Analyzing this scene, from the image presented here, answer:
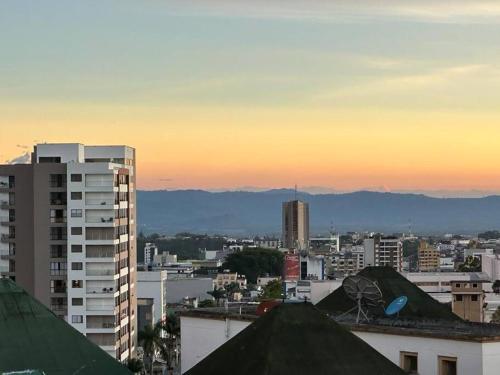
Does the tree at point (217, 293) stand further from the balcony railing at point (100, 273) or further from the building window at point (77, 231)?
the building window at point (77, 231)

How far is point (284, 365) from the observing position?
73.6 feet

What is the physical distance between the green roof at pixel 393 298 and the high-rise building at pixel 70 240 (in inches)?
1271

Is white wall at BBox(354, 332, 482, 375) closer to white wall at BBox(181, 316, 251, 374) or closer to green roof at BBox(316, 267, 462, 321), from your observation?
green roof at BBox(316, 267, 462, 321)

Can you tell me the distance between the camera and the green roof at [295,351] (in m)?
22.5

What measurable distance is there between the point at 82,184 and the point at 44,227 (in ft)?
11.9

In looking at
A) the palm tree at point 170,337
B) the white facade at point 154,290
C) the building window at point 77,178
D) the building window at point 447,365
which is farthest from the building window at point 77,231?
the white facade at point 154,290

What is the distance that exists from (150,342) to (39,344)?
58.1 m

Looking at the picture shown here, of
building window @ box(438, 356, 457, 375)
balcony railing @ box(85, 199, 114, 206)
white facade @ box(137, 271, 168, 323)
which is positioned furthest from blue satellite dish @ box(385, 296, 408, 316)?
white facade @ box(137, 271, 168, 323)

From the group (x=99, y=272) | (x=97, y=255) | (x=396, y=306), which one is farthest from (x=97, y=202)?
(x=396, y=306)

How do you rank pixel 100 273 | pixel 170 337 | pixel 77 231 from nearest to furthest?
pixel 100 273 < pixel 77 231 < pixel 170 337

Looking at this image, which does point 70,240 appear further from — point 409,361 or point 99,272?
point 409,361

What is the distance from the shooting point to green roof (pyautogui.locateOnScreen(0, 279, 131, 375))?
24.2 metres

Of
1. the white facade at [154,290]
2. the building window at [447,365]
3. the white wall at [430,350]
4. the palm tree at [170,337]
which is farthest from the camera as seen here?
the white facade at [154,290]

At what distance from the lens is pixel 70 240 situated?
6950 centimetres
